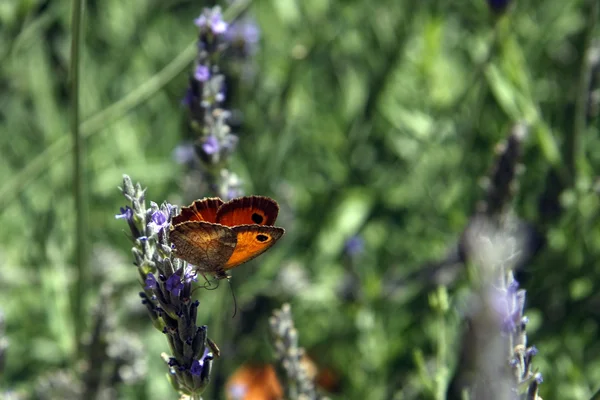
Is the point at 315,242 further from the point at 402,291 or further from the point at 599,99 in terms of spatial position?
the point at 599,99

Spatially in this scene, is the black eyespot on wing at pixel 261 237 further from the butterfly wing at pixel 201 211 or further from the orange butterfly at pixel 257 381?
the orange butterfly at pixel 257 381

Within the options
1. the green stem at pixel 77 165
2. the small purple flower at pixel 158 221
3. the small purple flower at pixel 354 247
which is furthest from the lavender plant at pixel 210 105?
the small purple flower at pixel 354 247

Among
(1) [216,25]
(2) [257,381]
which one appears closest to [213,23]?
(1) [216,25]

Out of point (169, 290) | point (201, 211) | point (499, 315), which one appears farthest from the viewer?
point (201, 211)

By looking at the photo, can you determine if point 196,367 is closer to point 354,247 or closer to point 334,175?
point 354,247

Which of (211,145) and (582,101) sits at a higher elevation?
(582,101)

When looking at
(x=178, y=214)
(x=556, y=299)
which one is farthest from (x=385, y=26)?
(x=178, y=214)
